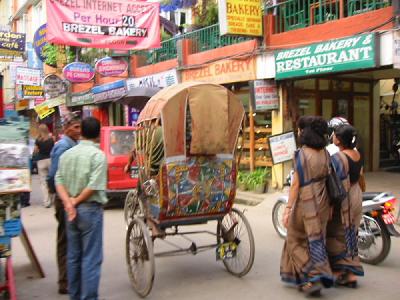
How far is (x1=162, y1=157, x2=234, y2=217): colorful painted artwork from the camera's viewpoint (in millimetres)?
4816

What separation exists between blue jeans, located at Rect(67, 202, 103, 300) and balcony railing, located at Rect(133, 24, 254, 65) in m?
8.64

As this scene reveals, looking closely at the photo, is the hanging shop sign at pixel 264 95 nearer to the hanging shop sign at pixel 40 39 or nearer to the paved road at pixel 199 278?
the paved road at pixel 199 278

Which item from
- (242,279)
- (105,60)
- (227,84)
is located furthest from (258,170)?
(105,60)

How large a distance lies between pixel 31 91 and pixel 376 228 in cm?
2158

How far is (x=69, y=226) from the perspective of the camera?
13.4ft

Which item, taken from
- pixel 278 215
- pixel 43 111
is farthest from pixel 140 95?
pixel 43 111

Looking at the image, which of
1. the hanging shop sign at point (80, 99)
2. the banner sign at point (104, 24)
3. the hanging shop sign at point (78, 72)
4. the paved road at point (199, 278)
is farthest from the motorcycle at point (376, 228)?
the hanging shop sign at point (80, 99)

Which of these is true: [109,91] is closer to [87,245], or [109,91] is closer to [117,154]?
[117,154]

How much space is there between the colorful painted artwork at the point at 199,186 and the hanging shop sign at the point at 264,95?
585cm

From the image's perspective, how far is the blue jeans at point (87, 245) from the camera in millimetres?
4004

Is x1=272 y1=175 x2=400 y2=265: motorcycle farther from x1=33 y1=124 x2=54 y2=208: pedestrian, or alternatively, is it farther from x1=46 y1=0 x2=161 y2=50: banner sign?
x1=46 y1=0 x2=161 y2=50: banner sign

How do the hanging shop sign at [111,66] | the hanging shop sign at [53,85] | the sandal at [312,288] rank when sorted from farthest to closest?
the hanging shop sign at [53,85]
the hanging shop sign at [111,66]
the sandal at [312,288]

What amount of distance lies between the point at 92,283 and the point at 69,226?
0.52 metres

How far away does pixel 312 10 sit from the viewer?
10.3m
